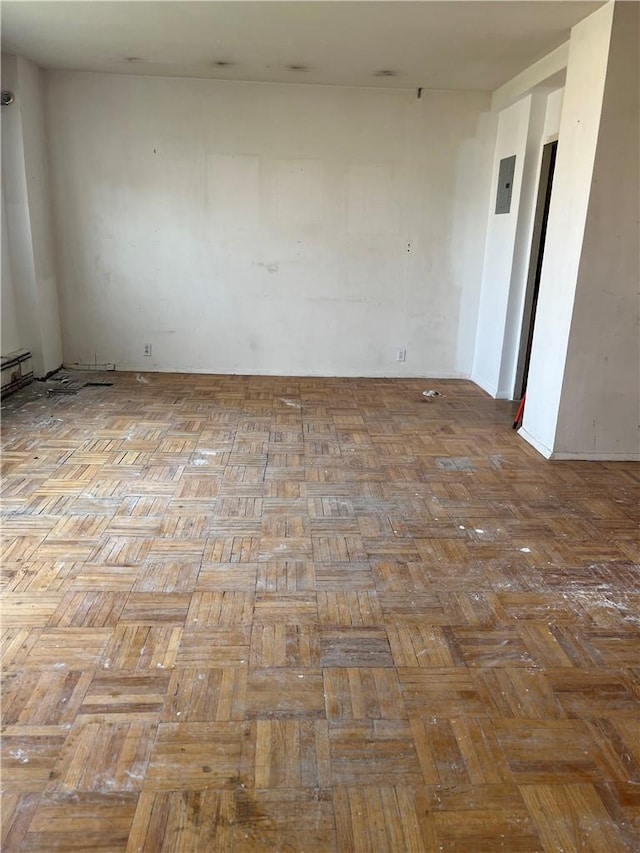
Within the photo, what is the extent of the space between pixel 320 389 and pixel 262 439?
1308 mm

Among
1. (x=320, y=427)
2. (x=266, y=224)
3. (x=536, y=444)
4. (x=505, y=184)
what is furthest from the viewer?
(x=266, y=224)

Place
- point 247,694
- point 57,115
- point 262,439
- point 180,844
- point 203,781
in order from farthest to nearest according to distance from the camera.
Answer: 1. point 57,115
2. point 262,439
3. point 247,694
4. point 203,781
5. point 180,844

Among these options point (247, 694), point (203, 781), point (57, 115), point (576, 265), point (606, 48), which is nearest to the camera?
point (203, 781)

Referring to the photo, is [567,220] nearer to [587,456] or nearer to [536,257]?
[536,257]

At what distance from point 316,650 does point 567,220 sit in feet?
9.07

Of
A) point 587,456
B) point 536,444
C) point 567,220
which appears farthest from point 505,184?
point 587,456

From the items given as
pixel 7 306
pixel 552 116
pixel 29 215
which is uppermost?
pixel 552 116

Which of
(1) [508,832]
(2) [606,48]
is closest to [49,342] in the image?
(2) [606,48]

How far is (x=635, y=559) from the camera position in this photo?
2.48 metres

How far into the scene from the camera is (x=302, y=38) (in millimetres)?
3594

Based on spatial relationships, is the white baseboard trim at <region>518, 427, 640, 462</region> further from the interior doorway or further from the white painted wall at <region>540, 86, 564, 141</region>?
the white painted wall at <region>540, 86, 564, 141</region>

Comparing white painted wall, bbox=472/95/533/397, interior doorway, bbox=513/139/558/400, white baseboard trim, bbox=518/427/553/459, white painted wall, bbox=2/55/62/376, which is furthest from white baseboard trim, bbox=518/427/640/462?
white painted wall, bbox=2/55/62/376

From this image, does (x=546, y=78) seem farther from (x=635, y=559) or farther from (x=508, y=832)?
(x=508, y=832)

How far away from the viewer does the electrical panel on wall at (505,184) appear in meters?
4.55
